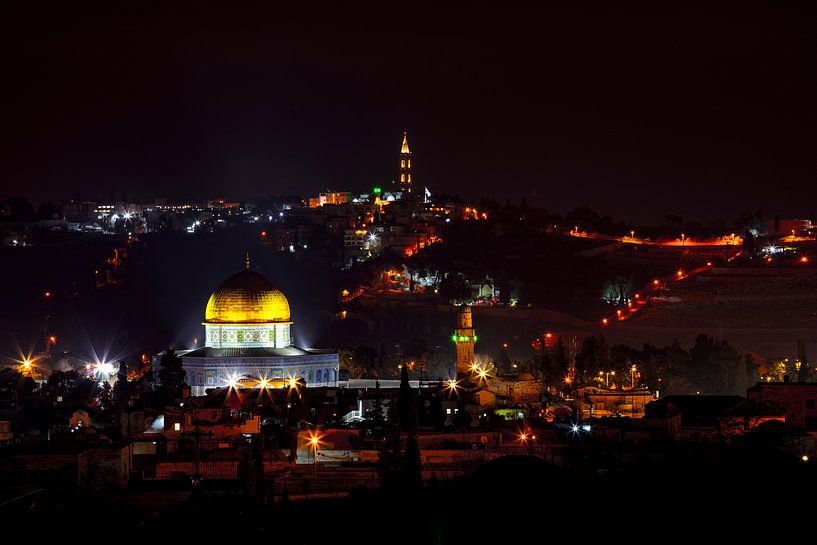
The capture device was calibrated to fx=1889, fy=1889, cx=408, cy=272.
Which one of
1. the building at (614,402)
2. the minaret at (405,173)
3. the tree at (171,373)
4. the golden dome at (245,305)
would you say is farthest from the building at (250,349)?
the minaret at (405,173)

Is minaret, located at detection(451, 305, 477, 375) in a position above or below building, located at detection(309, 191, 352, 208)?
below

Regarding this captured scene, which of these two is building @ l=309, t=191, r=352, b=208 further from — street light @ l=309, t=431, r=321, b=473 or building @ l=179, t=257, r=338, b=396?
street light @ l=309, t=431, r=321, b=473

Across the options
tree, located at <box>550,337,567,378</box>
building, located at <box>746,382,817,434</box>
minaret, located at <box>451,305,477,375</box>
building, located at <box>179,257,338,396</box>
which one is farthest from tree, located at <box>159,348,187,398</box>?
building, located at <box>746,382,817,434</box>

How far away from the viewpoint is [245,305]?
5816 centimetres

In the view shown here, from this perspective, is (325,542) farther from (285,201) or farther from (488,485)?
(285,201)

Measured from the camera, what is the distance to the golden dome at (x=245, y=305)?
57.9 m

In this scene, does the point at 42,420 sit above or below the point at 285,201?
below

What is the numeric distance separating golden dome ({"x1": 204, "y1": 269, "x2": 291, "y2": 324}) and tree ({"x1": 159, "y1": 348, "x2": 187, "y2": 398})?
7.29 ft

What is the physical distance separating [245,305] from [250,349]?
5.47 feet

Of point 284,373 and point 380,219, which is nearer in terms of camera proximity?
point 284,373

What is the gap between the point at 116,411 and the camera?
46594mm

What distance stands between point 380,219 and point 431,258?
18724 millimetres

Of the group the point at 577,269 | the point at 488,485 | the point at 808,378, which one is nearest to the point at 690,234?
the point at 577,269

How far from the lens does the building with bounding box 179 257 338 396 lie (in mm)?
55281
